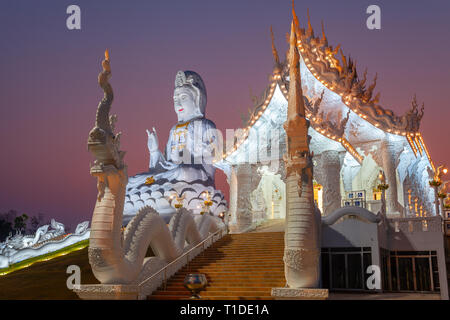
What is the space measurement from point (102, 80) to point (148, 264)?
4.95 m

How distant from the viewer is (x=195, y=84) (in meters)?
31.3

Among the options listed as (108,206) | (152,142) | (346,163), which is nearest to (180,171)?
(152,142)

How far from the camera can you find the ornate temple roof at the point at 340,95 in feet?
56.2

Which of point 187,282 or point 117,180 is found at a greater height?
point 117,180

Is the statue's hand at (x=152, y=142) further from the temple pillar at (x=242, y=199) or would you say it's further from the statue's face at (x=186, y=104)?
the temple pillar at (x=242, y=199)

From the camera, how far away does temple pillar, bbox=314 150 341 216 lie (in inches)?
659

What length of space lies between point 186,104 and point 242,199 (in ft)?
45.7

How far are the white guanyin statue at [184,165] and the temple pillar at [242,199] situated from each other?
271 inches

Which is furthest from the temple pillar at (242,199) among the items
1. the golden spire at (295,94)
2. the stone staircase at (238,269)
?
the golden spire at (295,94)

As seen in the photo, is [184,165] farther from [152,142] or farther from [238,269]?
[238,269]

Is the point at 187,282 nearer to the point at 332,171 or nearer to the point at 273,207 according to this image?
the point at 332,171

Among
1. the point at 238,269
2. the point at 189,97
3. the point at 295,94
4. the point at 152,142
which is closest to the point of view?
the point at 295,94
